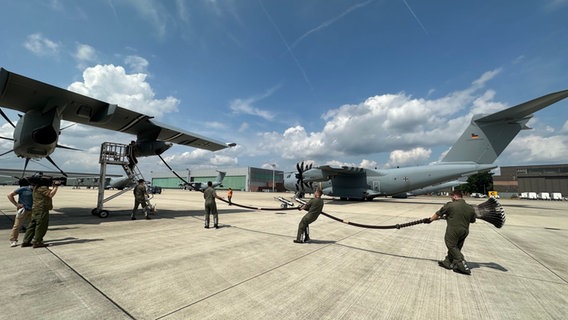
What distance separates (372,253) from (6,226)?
39.8 feet

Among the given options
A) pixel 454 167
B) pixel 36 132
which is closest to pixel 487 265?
pixel 36 132

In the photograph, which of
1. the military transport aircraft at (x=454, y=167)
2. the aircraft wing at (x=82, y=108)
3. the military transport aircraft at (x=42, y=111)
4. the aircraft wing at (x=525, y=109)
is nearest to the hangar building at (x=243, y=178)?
the military transport aircraft at (x=454, y=167)

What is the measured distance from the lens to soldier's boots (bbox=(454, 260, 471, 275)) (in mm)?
4473

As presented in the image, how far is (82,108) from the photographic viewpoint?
9.66 meters

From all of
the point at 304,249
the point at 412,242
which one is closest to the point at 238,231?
the point at 304,249

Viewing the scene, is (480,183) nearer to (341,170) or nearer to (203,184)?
(341,170)

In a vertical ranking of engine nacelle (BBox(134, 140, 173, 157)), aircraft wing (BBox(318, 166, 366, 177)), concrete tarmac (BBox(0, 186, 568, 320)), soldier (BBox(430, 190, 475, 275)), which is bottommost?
concrete tarmac (BBox(0, 186, 568, 320))

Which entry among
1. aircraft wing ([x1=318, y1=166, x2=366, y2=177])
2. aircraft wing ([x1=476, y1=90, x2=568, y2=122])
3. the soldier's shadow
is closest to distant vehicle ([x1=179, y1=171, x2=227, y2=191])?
the soldier's shadow

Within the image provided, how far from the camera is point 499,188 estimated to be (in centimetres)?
8288

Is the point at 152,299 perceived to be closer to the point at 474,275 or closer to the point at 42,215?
the point at 42,215

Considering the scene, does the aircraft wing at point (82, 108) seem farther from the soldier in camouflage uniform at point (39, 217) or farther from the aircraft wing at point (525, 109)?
the aircraft wing at point (525, 109)

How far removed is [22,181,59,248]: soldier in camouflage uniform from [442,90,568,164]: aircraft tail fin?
23512 millimetres

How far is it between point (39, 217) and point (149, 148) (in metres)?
6.64

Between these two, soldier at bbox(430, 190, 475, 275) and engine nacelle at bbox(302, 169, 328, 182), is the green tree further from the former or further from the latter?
soldier at bbox(430, 190, 475, 275)
